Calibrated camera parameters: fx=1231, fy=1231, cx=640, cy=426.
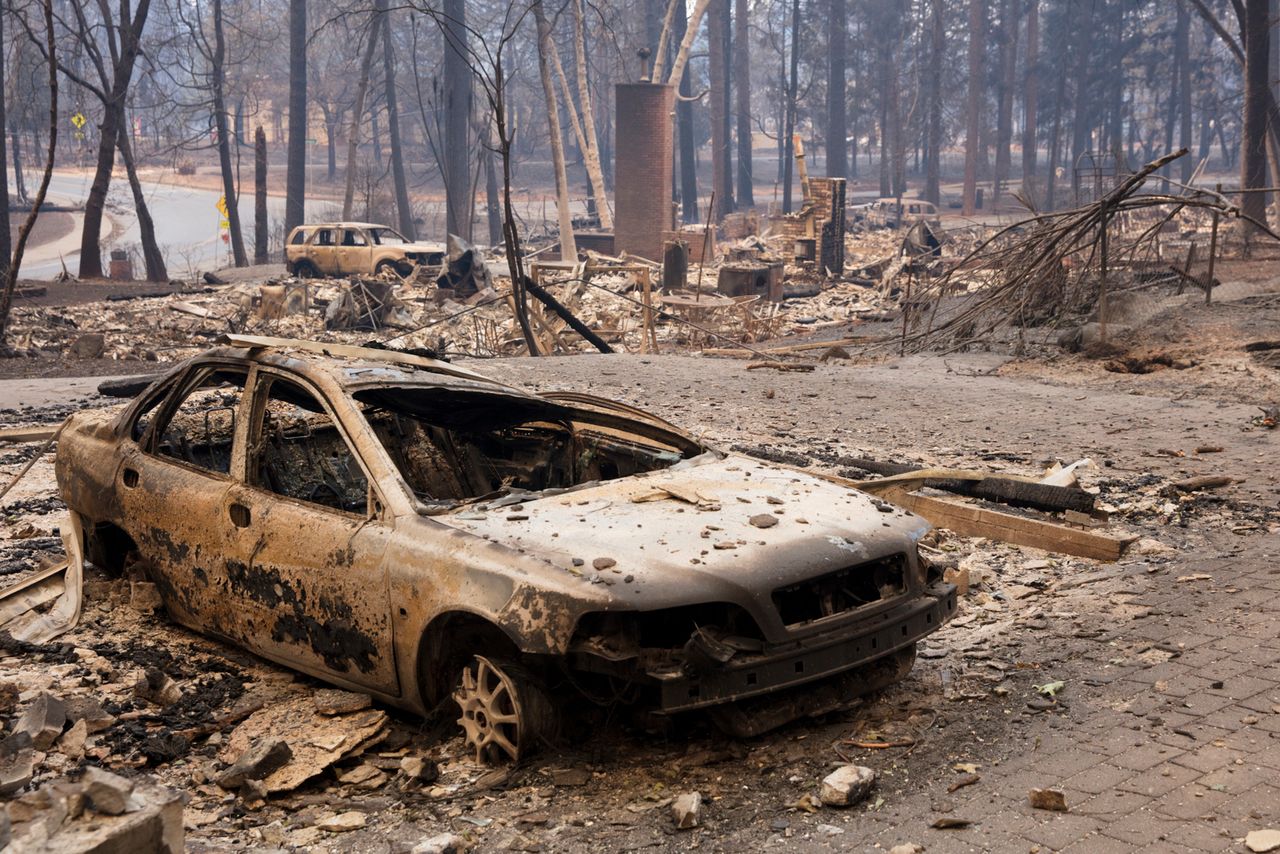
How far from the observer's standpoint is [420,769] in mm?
4266

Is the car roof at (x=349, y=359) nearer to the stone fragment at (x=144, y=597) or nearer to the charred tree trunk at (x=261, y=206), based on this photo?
the stone fragment at (x=144, y=597)

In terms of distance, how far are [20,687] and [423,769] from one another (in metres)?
1.90

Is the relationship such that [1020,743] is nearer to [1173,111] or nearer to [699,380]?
[699,380]

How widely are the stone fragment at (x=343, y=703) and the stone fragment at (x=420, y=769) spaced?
40cm

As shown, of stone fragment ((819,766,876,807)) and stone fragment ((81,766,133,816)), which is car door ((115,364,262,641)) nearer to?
stone fragment ((81,766,133,816))

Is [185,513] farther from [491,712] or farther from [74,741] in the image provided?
[491,712]

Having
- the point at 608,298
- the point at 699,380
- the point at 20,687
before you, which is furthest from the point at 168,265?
the point at 20,687

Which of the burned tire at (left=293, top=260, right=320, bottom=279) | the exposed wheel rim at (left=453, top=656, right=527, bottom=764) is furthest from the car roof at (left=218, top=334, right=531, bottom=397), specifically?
the burned tire at (left=293, top=260, right=320, bottom=279)

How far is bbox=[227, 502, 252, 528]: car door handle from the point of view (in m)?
5.07

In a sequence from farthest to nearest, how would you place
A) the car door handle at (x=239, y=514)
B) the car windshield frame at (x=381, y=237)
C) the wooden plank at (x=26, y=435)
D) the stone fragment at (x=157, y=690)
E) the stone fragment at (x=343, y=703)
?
1. the car windshield frame at (x=381, y=237)
2. the wooden plank at (x=26, y=435)
3. the car door handle at (x=239, y=514)
4. the stone fragment at (x=157, y=690)
5. the stone fragment at (x=343, y=703)

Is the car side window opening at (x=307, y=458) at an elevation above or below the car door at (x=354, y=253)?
below

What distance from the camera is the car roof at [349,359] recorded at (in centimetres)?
533

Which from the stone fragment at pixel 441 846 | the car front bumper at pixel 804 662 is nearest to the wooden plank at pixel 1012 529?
the car front bumper at pixel 804 662

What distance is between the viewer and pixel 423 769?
14.0 ft
